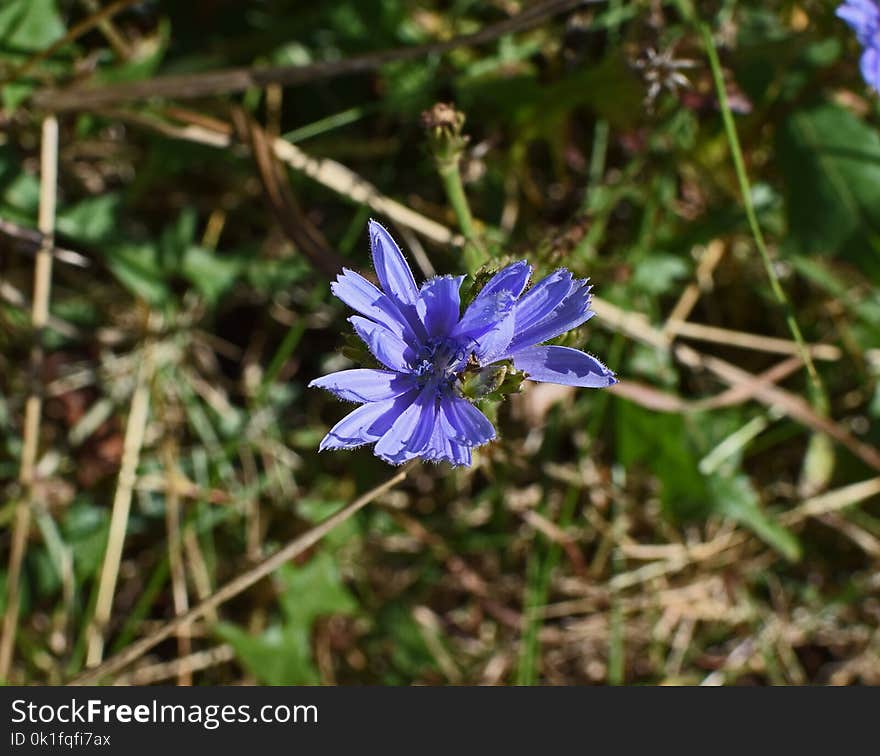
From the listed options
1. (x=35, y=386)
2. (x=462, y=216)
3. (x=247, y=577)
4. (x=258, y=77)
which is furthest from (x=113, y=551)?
(x=462, y=216)

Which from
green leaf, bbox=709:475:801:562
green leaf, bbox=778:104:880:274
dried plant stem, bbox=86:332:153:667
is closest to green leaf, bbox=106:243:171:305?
dried plant stem, bbox=86:332:153:667

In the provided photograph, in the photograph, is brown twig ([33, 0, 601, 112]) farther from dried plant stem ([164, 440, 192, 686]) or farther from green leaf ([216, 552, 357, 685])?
green leaf ([216, 552, 357, 685])

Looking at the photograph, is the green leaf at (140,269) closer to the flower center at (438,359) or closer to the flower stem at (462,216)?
the flower stem at (462,216)

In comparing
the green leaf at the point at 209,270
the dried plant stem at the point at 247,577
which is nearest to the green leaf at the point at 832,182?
the dried plant stem at the point at 247,577

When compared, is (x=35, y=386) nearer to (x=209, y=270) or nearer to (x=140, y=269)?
(x=140, y=269)

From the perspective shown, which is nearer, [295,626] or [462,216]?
[462,216]

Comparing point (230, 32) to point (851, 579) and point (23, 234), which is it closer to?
point (23, 234)

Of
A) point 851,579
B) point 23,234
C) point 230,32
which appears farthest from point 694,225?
point 23,234
